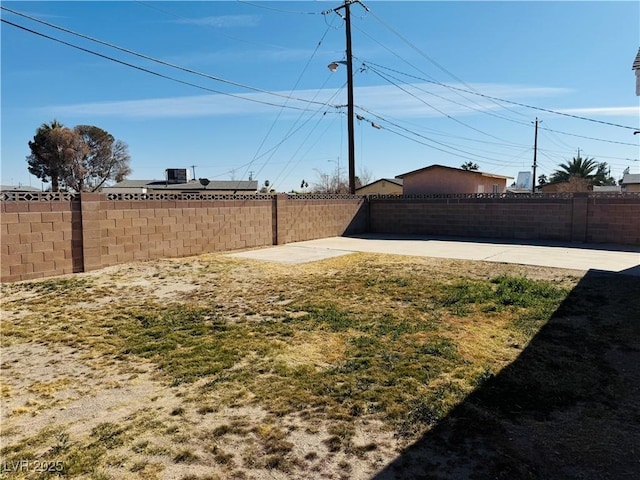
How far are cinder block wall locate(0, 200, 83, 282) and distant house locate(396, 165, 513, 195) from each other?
15791mm

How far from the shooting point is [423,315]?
17.9 feet

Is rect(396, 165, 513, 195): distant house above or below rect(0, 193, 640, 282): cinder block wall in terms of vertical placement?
above

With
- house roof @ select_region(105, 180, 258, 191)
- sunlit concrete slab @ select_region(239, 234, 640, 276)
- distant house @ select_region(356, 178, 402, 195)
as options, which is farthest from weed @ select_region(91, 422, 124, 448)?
house roof @ select_region(105, 180, 258, 191)

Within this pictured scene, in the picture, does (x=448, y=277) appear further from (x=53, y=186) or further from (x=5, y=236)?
(x=53, y=186)

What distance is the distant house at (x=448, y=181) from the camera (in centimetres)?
1984

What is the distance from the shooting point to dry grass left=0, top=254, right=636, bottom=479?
101 inches

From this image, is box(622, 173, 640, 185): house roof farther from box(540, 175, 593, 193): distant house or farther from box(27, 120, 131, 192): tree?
box(27, 120, 131, 192): tree

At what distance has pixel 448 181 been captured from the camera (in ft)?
66.4

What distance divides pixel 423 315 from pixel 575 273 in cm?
470

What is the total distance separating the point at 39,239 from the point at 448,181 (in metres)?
16.8

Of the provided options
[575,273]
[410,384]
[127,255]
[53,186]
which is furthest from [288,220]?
[53,186]

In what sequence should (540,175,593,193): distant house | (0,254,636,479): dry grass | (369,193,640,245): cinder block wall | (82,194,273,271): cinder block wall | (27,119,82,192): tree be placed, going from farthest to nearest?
(27,119,82,192): tree, (540,175,593,193): distant house, (369,193,640,245): cinder block wall, (82,194,273,271): cinder block wall, (0,254,636,479): dry grass

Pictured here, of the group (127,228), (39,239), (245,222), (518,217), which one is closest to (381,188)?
(518,217)

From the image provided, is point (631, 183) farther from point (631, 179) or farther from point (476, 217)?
point (476, 217)
